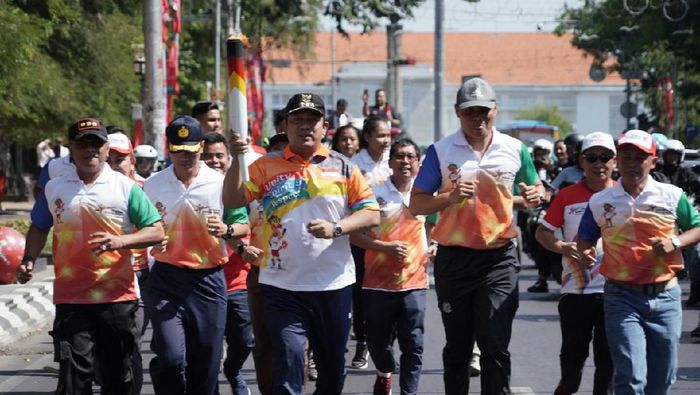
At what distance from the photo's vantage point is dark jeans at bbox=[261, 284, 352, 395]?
7.82m

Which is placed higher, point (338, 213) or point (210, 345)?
point (338, 213)

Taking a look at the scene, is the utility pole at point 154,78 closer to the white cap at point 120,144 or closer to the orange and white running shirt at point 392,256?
the white cap at point 120,144

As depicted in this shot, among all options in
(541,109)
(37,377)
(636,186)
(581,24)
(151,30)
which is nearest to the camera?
(636,186)

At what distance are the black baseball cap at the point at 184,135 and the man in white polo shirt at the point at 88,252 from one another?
0.60 metres

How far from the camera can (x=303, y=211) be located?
7902mm

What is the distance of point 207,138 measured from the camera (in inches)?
405

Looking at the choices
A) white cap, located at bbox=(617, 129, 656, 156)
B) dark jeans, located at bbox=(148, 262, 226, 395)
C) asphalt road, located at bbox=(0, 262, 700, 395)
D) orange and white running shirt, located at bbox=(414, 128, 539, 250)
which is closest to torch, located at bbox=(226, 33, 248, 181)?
orange and white running shirt, located at bbox=(414, 128, 539, 250)

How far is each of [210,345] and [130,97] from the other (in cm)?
2448

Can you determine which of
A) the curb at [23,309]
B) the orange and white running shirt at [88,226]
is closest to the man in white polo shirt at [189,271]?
the orange and white running shirt at [88,226]

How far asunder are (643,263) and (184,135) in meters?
2.92

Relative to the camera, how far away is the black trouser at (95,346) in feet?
28.3

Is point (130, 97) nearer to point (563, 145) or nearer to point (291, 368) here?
point (563, 145)

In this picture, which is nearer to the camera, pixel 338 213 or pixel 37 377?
pixel 338 213

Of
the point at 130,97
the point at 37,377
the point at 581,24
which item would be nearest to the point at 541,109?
the point at 581,24
